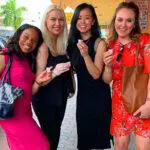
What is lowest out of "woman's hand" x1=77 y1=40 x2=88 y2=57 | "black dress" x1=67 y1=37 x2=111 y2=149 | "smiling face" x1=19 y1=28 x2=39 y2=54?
"black dress" x1=67 y1=37 x2=111 y2=149

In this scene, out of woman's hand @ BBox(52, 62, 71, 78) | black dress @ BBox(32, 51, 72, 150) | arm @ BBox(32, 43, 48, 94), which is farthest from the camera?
black dress @ BBox(32, 51, 72, 150)

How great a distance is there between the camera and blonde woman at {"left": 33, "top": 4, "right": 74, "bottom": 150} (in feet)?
8.71

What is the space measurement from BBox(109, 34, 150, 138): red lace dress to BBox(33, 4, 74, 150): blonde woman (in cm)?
46

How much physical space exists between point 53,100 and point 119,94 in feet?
2.21

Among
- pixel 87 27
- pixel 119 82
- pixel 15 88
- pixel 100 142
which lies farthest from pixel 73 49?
pixel 100 142

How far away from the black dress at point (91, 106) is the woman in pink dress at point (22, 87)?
434 millimetres

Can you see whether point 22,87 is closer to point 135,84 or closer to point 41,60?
point 41,60

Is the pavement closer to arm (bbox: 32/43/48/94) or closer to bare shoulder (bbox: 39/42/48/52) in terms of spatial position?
arm (bbox: 32/43/48/94)

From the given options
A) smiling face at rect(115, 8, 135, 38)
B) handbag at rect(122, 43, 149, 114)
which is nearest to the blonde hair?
smiling face at rect(115, 8, 135, 38)

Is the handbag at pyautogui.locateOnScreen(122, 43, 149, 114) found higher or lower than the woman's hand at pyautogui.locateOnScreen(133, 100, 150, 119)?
higher

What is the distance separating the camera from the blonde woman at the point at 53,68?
2654 mm

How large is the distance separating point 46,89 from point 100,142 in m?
0.87

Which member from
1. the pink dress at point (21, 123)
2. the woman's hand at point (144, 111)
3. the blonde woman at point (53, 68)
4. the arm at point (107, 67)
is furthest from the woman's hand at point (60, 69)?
the woman's hand at point (144, 111)

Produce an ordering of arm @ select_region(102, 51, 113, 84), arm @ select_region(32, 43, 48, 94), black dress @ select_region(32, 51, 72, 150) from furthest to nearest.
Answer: black dress @ select_region(32, 51, 72, 150), arm @ select_region(32, 43, 48, 94), arm @ select_region(102, 51, 113, 84)
